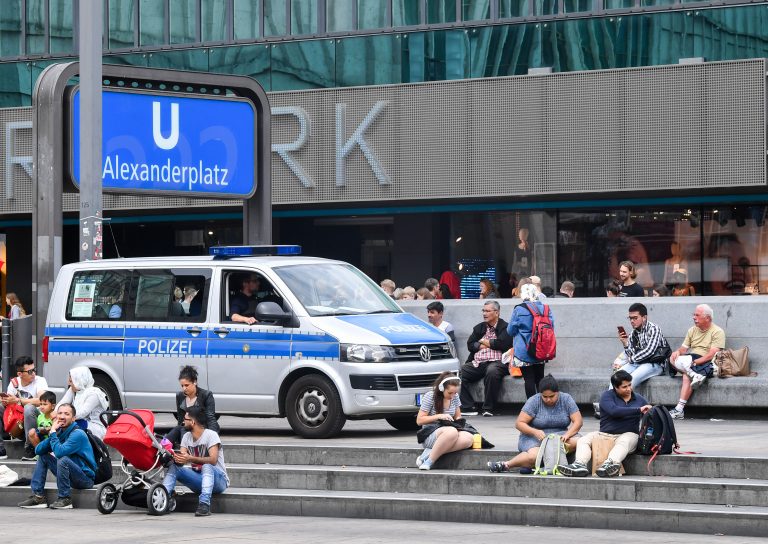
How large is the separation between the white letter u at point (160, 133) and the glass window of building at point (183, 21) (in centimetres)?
1307

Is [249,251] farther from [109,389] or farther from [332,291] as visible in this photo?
[109,389]

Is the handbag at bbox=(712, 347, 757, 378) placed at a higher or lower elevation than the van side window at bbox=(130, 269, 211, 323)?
lower

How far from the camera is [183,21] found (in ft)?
105

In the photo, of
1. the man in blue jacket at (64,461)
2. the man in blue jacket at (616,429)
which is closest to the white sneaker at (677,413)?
the man in blue jacket at (616,429)

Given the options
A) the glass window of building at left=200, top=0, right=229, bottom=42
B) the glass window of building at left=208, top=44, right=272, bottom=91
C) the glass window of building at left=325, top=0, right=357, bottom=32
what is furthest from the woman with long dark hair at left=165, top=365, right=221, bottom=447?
the glass window of building at left=200, top=0, right=229, bottom=42

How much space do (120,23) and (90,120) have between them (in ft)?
52.0

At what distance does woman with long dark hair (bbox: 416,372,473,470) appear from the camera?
13961 mm

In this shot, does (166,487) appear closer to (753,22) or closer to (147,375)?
(147,375)

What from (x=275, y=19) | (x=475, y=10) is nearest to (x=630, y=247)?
(x=475, y=10)

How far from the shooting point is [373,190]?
2991 centimetres

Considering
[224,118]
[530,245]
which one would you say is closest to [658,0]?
[530,245]

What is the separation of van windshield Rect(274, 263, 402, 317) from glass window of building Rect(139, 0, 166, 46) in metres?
16.6

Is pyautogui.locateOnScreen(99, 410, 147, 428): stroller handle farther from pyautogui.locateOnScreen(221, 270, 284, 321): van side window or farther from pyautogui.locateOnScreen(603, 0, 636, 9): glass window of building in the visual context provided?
pyautogui.locateOnScreen(603, 0, 636, 9): glass window of building

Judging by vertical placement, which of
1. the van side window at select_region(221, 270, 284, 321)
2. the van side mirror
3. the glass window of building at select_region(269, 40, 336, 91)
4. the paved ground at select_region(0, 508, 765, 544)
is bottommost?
the paved ground at select_region(0, 508, 765, 544)
